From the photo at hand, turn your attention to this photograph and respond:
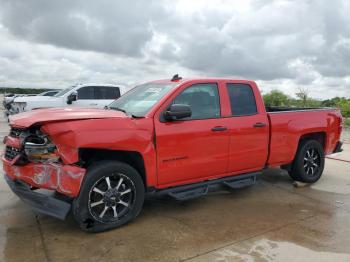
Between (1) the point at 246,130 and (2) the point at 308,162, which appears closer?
(1) the point at 246,130

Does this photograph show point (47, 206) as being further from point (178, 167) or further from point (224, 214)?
point (224, 214)

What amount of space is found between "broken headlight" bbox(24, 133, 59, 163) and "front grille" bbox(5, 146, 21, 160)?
197 millimetres

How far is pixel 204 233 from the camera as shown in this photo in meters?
4.26

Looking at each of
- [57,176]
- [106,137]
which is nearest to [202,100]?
[106,137]

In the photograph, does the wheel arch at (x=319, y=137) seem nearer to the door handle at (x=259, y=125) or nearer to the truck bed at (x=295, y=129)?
the truck bed at (x=295, y=129)

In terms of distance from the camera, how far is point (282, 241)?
4078mm

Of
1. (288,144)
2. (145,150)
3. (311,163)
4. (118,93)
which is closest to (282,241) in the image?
(145,150)

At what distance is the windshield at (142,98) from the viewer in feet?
15.6

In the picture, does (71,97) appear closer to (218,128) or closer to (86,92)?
(86,92)

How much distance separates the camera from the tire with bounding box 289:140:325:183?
6391mm

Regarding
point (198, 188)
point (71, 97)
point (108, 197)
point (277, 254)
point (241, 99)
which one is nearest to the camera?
point (277, 254)

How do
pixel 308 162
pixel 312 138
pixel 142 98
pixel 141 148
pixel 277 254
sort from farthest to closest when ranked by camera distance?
pixel 312 138
pixel 308 162
pixel 142 98
pixel 141 148
pixel 277 254

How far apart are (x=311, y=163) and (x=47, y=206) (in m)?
4.66

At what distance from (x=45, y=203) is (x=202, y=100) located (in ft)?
7.94
